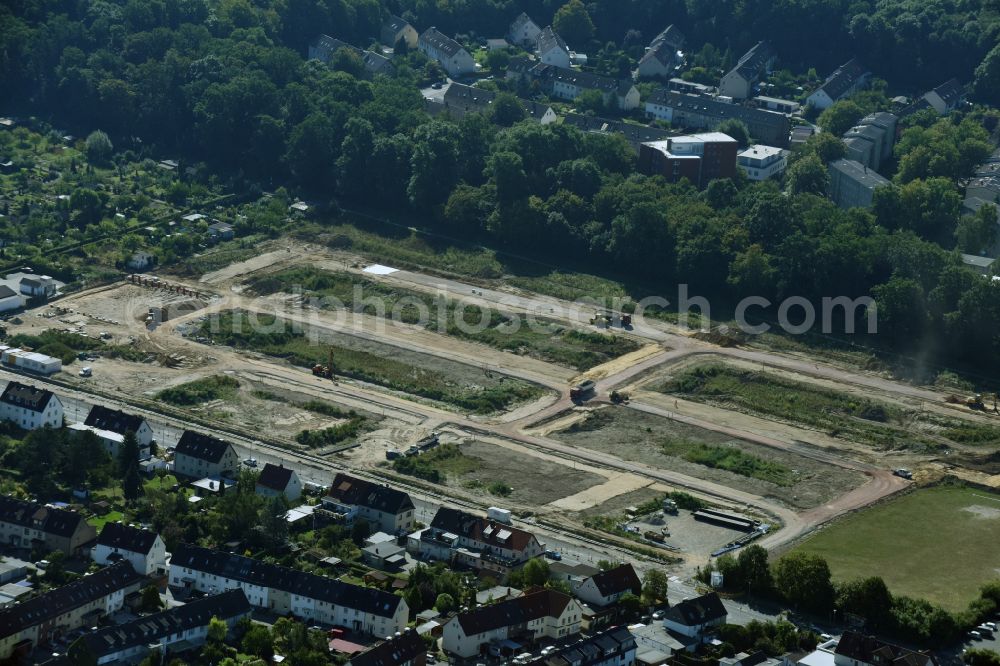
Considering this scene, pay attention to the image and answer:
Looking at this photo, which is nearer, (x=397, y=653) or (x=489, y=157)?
(x=397, y=653)

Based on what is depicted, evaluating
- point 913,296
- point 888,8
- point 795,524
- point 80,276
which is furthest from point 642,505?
point 888,8

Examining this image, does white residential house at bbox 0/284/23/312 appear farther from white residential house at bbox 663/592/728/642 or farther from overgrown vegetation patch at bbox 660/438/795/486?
white residential house at bbox 663/592/728/642

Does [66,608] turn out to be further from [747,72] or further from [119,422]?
[747,72]

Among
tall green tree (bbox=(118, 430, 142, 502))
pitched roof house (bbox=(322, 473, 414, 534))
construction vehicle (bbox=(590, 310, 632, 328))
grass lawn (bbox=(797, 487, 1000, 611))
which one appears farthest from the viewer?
construction vehicle (bbox=(590, 310, 632, 328))

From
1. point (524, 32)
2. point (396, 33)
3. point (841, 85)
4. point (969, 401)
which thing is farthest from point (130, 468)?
point (524, 32)

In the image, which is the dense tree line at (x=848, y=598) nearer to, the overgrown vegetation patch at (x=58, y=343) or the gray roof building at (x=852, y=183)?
the overgrown vegetation patch at (x=58, y=343)

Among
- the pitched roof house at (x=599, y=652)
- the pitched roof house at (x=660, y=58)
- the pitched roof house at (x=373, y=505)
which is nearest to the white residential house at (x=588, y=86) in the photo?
the pitched roof house at (x=660, y=58)

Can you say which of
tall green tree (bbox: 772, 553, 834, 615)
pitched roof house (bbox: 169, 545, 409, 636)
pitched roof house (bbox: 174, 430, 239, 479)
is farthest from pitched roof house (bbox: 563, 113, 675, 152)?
pitched roof house (bbox: 169, 545, 409, 636)
